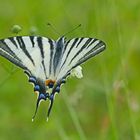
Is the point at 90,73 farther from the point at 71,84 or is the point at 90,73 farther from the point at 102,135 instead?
the point at 102,135

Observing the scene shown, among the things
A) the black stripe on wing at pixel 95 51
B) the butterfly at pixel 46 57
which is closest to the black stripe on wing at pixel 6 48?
the butterfly at pixel 46 57

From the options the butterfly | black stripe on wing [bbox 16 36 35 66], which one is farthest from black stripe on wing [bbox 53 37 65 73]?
black stripe on wing [bbox 16 36 35 66]

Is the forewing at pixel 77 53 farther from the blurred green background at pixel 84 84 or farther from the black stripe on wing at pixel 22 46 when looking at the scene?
the blurred green background at pixel 84 84

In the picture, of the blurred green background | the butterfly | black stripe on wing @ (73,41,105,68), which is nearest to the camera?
black stripe on wing @ (73,41,105,68)

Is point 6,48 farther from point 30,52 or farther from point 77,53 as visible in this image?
point 77,53

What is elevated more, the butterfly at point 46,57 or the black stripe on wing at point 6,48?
the black stripe on wing at point 6,48

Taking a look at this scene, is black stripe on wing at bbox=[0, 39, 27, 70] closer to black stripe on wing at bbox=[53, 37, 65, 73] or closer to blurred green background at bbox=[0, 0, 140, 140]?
black stripe on wing at bbox=[53, 37, 65, 73]

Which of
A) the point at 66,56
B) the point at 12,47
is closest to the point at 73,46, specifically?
the point at 66,56
